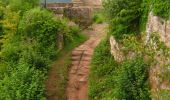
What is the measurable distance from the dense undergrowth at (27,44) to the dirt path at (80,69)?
0.70m

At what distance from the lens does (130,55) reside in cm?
1606

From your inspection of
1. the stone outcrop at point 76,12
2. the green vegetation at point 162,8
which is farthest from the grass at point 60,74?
the green vegetation at point 162,8

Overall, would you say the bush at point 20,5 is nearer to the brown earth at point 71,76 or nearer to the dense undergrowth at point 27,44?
the dense undergrowth at point 27,44

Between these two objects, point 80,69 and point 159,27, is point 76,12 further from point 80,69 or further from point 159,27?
point 159,27

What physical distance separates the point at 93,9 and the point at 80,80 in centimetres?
681

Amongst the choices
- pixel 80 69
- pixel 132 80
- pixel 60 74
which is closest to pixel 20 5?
pixel 60 74

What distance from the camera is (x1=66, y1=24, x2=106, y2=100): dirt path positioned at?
699 inches

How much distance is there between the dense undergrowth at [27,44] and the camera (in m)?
16.5

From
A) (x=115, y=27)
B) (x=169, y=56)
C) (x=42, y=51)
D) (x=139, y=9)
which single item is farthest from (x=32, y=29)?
(x=169, y=56)

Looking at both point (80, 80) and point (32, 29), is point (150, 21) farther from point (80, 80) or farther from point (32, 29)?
point (32, 29)

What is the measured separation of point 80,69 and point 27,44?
2.48m

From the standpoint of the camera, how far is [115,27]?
55.1 ft

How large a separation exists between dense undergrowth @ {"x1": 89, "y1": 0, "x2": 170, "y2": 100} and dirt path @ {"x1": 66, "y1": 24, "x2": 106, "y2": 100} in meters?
0.39

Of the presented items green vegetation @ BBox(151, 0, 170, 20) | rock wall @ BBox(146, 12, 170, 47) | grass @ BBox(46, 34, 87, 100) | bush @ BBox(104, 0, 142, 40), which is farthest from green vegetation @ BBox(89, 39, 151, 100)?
green vegetation @ BBox(151, 0, 170, 20)
